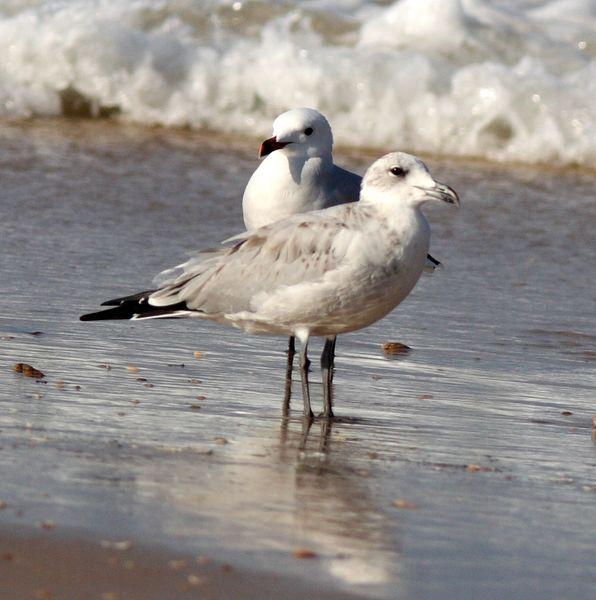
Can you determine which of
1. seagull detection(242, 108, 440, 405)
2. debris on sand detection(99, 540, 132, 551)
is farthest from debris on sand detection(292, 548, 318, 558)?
seagull detection(242, 108, 440, 405)

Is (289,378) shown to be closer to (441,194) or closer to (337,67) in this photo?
(441,194)

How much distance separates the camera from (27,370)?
511cm

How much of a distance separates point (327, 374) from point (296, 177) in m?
1.19

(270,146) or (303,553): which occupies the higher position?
(270,146)

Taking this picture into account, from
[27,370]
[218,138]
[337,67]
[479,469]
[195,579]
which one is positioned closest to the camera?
[195,579]

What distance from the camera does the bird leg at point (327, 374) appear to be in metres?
4.96

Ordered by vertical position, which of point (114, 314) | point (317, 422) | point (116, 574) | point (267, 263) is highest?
point (267, 263)

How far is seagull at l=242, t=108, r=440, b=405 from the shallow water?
585 millimetres

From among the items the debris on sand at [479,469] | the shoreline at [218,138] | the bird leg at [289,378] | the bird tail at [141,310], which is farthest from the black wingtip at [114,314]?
the shoreline at [218,138]

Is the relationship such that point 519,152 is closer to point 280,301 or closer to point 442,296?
point 442,296

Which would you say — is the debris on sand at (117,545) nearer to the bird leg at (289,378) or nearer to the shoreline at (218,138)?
the bird leg at (289,378)

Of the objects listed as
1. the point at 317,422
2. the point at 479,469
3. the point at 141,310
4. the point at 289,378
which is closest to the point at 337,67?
the point at 289,378

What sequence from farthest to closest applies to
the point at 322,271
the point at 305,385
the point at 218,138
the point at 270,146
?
1. the point at 218,138
2. the point at 270,146
3. the point at 305,385
4. the point at 322,271

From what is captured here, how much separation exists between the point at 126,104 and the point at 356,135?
6.67ft
